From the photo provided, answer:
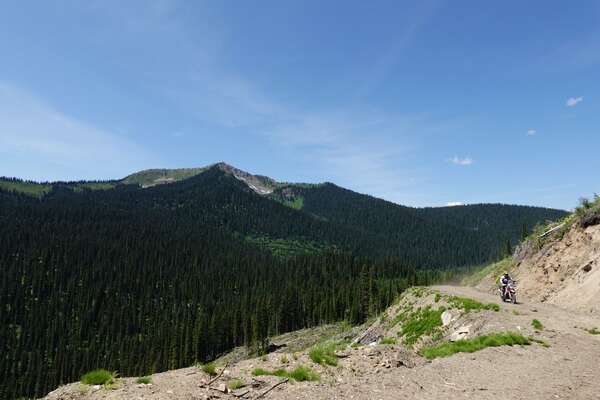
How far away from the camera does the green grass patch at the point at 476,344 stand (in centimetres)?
1947

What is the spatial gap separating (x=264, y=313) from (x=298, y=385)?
13388 centimetres

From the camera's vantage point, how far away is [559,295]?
125 ft

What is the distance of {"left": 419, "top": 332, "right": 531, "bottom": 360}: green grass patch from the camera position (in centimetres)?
1947

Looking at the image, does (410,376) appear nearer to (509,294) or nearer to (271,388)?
(271,388)

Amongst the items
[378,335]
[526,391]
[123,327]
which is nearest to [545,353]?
[526,391]

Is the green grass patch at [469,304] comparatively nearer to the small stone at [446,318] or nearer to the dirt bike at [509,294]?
the small stone at [446,318]

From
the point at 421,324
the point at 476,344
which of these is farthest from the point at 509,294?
the point at 476,344

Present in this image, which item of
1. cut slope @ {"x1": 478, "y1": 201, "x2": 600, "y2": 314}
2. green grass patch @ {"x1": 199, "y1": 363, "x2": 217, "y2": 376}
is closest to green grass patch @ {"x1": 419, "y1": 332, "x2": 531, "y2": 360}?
green grass patch @ {"x1": 199, "y1": 363, "x2": 217, "y2": 376}

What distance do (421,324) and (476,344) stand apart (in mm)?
20722

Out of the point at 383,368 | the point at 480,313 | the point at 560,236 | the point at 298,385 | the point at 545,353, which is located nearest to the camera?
the point at 298,385

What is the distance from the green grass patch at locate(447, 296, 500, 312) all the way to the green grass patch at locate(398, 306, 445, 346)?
1416 millimetres

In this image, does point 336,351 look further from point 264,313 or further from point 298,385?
point 264,313

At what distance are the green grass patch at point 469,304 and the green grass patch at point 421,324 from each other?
1.42 meters

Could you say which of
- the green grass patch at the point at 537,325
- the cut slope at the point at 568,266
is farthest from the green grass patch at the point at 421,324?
the green grass patch at the point at 537,325
